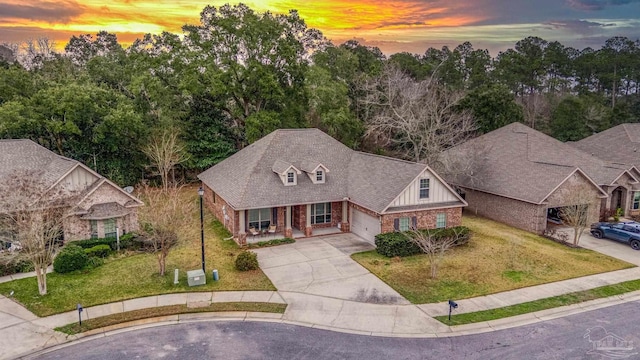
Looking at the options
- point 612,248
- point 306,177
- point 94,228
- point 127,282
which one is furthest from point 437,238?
point 94,228

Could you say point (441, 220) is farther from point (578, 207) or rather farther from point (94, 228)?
point (94, 228)

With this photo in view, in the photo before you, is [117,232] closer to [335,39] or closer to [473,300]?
[473,300]

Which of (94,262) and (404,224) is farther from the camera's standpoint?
(404,224)

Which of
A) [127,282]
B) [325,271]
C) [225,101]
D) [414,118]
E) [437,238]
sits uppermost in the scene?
[225,101]

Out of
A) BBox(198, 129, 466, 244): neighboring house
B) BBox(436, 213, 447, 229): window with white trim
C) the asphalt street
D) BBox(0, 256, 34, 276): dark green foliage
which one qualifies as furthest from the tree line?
the asphalt street

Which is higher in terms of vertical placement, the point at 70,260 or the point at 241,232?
the point at 241,232

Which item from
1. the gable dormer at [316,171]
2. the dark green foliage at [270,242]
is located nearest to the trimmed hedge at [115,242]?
the dark green foliage at [270,242]

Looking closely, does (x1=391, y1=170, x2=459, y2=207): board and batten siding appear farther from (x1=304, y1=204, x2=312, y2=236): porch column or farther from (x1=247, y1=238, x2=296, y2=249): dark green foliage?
(x1=247, y1=238, x2=296, y2=249): dark green foliage
